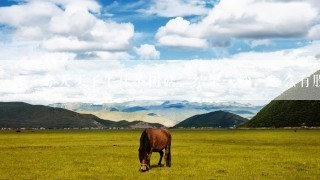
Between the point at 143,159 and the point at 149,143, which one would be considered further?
the point at 149,143

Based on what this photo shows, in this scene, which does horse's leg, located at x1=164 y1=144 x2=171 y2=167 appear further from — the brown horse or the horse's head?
the horse's head

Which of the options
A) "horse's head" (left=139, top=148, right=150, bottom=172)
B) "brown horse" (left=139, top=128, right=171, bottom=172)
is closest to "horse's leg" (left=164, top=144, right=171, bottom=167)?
"brown horse" (left=139, top=128, right=171, bottom=172)

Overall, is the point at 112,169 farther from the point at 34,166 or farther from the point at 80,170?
the point at 34,166

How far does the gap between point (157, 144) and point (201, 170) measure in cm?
360

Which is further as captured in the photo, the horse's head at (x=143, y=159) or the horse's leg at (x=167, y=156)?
the horse's leg at (x=167, y=156)

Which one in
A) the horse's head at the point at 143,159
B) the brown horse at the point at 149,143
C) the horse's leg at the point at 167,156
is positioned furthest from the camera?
the horse's leg at the point at 167,156

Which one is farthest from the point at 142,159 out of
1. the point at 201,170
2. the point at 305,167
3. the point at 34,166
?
the point at 305,167

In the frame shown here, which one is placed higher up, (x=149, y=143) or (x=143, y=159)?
(x=149, y=143)

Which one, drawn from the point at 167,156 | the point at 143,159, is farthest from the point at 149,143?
the point at 167,156

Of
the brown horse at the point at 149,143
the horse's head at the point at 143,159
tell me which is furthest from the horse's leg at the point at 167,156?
the horse's head at the point at 143,159

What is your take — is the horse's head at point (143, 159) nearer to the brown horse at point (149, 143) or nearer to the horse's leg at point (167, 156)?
the brown horse at point (149, 143)

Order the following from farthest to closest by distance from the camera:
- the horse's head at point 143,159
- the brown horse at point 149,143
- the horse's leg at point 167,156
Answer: the horse's leg at point 167,156
the brown horse at point 149,143
the horse's head at point 143,159

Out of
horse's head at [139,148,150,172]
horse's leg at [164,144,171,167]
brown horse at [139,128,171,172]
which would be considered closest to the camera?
horse's head at [139,148,150,172]

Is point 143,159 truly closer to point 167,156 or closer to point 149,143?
point 149,143
